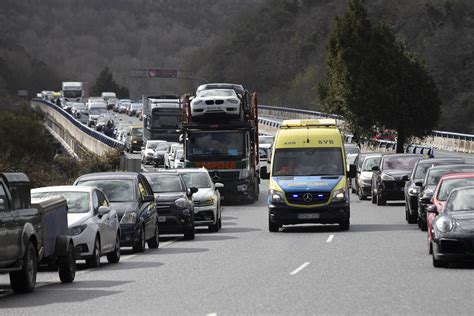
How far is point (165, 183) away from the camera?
32.1 meters

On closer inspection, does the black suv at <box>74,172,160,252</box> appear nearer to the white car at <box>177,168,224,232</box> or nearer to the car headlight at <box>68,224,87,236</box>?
the car headlight at <box>68,224,87,236</box>

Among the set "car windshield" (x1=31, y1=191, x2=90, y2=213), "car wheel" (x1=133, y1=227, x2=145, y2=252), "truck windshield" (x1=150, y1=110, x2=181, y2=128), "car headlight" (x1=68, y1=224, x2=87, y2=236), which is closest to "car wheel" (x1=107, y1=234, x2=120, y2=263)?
"car windshield" (x1=31, y1=191, x2=90, y2=213)

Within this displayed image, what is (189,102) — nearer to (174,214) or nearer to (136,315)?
(174,214)

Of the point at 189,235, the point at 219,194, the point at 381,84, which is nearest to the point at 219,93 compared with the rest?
the point at 219,194

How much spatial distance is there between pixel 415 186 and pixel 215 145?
43.3 feet

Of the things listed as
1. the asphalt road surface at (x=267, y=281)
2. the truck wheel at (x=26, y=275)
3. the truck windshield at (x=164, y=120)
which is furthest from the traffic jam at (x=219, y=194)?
the truck windshield at (x=164, y=120)

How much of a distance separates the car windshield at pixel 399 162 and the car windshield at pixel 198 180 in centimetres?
822

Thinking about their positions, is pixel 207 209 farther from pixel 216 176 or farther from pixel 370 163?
pixel 370 163

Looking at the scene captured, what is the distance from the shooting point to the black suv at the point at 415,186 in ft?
110

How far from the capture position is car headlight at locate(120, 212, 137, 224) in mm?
25875

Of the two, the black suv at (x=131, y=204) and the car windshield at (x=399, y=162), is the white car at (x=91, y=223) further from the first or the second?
the car windshield at (x=399, y=162)

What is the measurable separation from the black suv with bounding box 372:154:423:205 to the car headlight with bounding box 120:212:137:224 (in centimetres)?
1777

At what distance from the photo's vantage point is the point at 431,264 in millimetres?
21719

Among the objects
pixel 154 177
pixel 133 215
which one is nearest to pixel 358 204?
pixel 154 177
